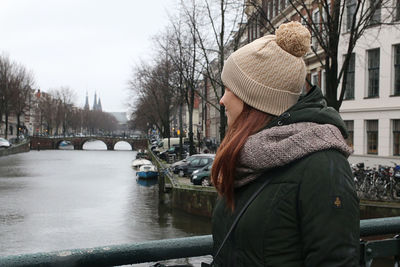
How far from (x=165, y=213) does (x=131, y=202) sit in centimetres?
467

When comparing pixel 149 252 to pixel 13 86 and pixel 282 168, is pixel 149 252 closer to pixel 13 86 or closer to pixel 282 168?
pixel 282 168

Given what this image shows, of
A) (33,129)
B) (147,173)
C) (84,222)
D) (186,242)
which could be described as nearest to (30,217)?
(84,222)

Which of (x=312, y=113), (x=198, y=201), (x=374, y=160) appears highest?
(x=312, y=113)

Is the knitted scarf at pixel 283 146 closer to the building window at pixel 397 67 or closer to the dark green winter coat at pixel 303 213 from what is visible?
the dark green winter coat at pixel 303 213

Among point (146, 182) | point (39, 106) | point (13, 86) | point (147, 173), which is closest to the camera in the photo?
point (146, 182)

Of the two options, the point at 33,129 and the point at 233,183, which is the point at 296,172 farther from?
the point at 33,129

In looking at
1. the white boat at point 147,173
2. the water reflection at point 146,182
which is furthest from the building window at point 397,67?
the white boat at point 147,173

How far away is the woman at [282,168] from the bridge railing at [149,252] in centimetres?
42

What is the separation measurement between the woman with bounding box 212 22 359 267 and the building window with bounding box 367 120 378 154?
910 inches

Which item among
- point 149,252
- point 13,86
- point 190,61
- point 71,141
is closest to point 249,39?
point 190,61

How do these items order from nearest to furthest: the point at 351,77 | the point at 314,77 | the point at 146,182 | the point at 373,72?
1. the point at 373,72
2. the point at 351,77
3. the point at 314,77
4. the point at 146,182

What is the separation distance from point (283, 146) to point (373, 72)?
23812 millimetres

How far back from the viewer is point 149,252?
218 cm

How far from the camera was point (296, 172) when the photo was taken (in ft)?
5.11
